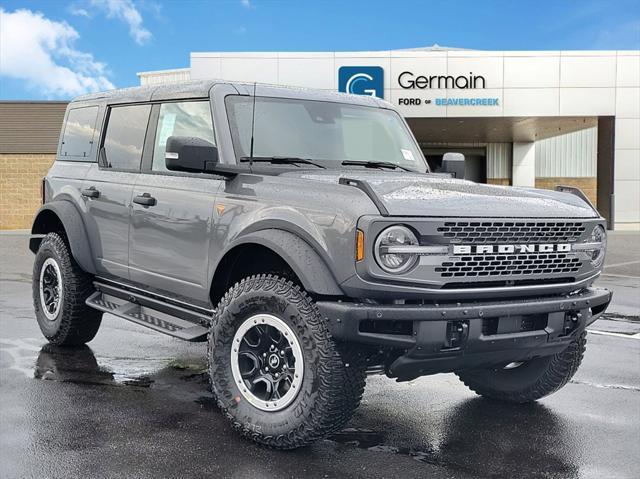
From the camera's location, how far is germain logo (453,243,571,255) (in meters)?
3.89

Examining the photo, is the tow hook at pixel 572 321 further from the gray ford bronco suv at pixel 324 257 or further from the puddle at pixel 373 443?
the puddle at pixel 373 443

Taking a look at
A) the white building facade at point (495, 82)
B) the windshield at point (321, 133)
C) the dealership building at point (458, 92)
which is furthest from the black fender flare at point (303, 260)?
the white building facade at point (495, 82)

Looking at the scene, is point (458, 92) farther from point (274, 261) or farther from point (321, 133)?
point (274, 261)

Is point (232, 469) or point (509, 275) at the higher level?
point (509, 275)

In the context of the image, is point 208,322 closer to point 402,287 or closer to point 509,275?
point 402,287

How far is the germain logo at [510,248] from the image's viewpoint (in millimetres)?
3895

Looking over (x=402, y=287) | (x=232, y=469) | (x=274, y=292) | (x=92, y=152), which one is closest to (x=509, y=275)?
(x=402, y=287)

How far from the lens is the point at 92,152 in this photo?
6.46 metres

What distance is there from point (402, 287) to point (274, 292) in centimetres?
71

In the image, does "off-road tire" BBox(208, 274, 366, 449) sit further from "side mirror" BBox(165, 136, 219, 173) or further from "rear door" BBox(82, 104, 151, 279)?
"rear door" BBox(82, 104, 151, 279)

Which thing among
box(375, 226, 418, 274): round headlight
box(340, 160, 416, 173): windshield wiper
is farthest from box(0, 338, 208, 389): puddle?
box(375, 226, 418, 274): round headlight

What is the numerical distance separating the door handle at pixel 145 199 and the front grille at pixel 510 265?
2.28 m

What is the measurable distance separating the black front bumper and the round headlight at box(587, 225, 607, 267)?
387mm

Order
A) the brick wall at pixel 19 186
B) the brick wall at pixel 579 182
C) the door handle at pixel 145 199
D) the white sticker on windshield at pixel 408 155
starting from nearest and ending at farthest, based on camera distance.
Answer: the door handle at pixel 145 199, the white sticker on windshield at pixel 408 155, the brick wall at pixel 19 186, the brick wall at pixel 579 182
